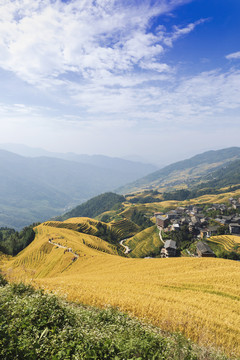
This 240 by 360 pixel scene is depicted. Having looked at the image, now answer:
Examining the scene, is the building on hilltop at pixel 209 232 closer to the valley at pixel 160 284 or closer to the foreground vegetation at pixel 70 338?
the valley at pixel 160 284

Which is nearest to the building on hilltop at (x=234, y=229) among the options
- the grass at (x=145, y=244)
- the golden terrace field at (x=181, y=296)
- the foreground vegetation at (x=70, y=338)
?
the grass at (x=145, y=244)

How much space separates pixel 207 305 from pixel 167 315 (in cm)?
586

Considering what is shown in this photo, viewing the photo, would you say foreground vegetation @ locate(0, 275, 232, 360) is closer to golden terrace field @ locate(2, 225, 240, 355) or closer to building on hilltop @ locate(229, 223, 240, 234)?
golden terrace field @ locate(2, 225, 240, 355)

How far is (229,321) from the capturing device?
1177cm

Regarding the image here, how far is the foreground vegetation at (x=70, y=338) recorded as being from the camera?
5.61m

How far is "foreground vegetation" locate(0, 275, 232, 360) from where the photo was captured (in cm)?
561

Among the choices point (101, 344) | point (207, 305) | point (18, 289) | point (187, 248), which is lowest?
point (187, 248)

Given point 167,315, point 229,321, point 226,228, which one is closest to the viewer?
point 167,315

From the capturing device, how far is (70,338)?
6.53 m

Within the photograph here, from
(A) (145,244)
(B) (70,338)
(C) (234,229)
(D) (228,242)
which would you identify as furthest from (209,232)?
(B) (70,338)

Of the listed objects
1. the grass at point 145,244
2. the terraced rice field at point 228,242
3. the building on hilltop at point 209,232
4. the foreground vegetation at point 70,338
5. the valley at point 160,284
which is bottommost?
the grass at point 145,244

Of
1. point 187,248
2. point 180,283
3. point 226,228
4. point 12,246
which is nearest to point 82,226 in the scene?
point 12,246

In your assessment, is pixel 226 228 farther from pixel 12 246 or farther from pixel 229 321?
pixel 12 246

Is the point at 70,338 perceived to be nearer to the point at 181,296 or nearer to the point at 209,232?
the point at 181,296
